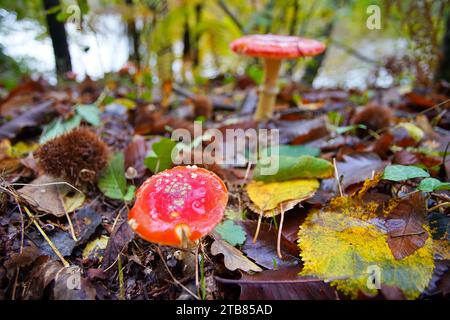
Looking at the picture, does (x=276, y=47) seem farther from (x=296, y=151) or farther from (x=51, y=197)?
(x=51, y=197)

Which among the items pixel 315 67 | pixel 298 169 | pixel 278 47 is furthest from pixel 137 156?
pixel 315 67

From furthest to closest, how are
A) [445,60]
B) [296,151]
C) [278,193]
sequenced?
[445,60] → [296,151] → [278,193]

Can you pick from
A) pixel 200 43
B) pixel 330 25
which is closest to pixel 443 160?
pixel 330 25

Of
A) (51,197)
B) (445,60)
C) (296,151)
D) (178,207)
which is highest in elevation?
(445,60)

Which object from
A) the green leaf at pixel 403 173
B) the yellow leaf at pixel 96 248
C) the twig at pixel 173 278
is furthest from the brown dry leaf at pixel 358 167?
the yellow leaf at pixel 96 248

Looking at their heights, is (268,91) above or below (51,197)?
above

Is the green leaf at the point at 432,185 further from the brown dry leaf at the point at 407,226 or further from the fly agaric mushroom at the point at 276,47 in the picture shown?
the fly agaric mushroom at the point at 276,47

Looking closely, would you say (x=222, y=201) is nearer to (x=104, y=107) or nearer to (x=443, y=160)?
(x=443, y=160)
